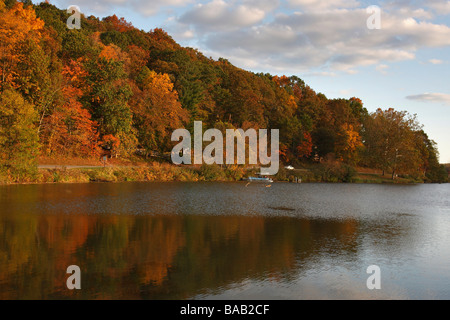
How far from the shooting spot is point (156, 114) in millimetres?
61781

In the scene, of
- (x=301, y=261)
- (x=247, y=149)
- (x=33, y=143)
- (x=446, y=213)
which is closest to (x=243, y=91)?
(x=247, y=149)

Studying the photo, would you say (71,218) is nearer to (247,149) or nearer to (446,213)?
(446,213)

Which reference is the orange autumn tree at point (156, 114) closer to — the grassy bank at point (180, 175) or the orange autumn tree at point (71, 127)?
the grassy bank at point (180, 175)

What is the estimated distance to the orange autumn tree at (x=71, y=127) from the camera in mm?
49000

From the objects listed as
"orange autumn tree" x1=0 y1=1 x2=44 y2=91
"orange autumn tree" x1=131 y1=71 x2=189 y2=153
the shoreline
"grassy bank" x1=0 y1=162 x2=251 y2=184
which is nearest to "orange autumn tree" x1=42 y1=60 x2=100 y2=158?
"orange autumn tree" x1=0 y1=1 x2=44 y2=91

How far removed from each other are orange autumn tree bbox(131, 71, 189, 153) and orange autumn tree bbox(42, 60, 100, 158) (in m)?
8.90

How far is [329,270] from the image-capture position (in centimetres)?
1178

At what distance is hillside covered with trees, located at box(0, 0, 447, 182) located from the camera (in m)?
45.4

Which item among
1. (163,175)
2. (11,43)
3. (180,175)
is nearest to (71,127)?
(11,43)

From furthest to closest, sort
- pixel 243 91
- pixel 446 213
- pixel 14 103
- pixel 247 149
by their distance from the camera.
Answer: pixel 243 91, pixel 247 149, pixel 14 103, pixel 446 213

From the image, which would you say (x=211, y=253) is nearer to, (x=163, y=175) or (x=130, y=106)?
(x=163, y=175)

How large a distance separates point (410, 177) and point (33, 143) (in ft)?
254

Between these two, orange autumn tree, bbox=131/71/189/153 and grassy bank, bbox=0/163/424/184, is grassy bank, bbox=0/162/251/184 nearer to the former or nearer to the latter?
grassy bank, bbox=0/163/424/184

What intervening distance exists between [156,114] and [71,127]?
14.5 metres
